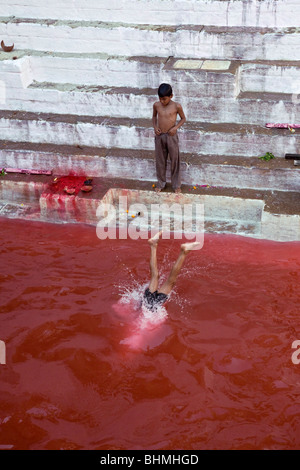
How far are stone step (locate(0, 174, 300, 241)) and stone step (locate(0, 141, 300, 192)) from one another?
0.52 ft

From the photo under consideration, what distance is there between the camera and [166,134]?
7.99m

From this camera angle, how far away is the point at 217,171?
27.6 ft

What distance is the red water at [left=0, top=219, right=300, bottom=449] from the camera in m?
5.42

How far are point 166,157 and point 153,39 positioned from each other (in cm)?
223

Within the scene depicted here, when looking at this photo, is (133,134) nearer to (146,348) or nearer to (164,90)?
(164,90)

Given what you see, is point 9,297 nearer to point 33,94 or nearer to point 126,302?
point 126,302

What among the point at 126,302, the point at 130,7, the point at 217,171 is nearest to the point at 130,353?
the point at 126,302

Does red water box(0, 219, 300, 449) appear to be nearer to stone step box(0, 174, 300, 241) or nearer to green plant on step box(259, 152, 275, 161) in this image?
stone step box(0, 174, 300, 241)

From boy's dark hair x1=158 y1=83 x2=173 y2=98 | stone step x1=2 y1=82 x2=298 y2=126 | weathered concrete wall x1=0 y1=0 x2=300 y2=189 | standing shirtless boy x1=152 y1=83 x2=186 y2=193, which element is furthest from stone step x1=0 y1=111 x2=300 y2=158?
boy's dark hair x1=158 y1=83 x2=173 y2=98

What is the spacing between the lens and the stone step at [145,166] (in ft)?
27.1

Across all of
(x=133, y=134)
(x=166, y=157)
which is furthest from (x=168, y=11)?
(x=166, y=157)

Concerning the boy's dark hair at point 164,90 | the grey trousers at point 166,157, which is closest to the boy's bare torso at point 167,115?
the grey trousers at point 166,157
